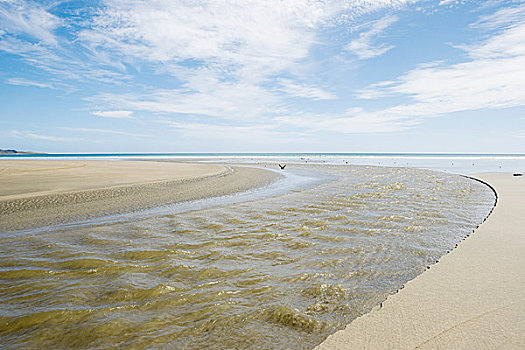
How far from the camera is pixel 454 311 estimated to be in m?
3.27

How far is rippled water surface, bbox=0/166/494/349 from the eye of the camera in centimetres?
312

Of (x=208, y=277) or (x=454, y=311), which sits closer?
(x=454, y=311)

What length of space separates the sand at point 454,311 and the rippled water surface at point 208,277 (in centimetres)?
23

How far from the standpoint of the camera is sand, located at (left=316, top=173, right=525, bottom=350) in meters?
2.79

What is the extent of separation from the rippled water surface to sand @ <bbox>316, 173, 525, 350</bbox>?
0.23 metres

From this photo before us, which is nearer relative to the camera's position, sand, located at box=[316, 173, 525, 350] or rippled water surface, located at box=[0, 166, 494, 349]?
sand, located at box=[316, 173, 525, 350]

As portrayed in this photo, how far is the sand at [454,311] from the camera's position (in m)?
2.79

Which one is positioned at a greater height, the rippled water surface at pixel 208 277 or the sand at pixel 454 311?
the sand at pixel 454 311

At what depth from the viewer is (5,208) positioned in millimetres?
9852

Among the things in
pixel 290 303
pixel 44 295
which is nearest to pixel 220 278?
pixel 290 303

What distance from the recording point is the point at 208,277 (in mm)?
4520

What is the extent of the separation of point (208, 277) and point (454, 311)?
120 inches

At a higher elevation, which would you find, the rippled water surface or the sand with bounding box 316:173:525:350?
the sand with bounding box 316:173:525:350

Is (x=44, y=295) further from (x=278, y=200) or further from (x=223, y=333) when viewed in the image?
(x=278, y=200)
